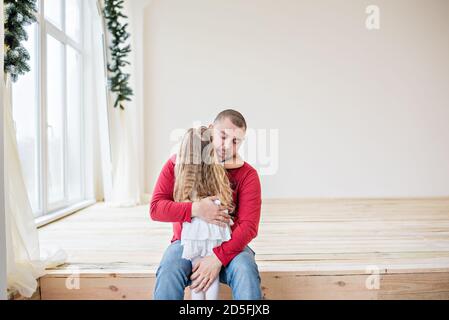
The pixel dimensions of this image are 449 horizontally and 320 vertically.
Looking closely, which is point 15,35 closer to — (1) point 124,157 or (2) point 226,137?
(2) point 226,137

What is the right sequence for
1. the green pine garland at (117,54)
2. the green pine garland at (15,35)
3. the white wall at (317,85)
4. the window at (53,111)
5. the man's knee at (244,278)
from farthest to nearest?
1. the white wall at (317,85)
2. the green pine garland at (117,54)
3. the window at (53,111)
4. the green pine garland at (15,35)
5. the man's knee at (244,278)


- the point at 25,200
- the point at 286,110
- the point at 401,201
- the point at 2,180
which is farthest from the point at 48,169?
the point at 401,201

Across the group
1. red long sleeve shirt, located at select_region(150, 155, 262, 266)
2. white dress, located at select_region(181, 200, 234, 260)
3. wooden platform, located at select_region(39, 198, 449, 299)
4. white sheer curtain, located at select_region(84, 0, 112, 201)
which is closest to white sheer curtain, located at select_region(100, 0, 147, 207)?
white sheer curtain, located at select_region(84, 0, 112, 201)

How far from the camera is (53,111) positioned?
270 centimetres

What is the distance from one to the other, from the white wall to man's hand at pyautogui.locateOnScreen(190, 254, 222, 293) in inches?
102

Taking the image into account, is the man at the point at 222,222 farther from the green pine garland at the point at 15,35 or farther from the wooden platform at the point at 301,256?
the green pine garland at the point at 15,35

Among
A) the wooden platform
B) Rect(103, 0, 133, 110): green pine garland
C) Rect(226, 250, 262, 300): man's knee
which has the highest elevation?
Rect(103, 0, 133, 110): green pine garland

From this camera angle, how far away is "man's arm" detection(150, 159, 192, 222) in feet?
3.63

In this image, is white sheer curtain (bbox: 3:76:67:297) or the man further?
white sheer curtain (bbox: 3:76:67:297)

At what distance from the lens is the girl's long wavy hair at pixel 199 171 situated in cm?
114

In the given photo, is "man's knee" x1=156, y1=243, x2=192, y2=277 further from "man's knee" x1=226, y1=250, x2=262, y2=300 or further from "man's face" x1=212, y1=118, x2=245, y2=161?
"man's face" x1=212, y1=118, x2=245, y2=161

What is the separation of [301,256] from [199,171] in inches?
27.1

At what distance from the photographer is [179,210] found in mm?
1104

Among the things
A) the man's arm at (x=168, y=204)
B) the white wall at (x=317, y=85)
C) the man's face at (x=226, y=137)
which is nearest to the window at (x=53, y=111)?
the white wall at (x=317, y=85)
